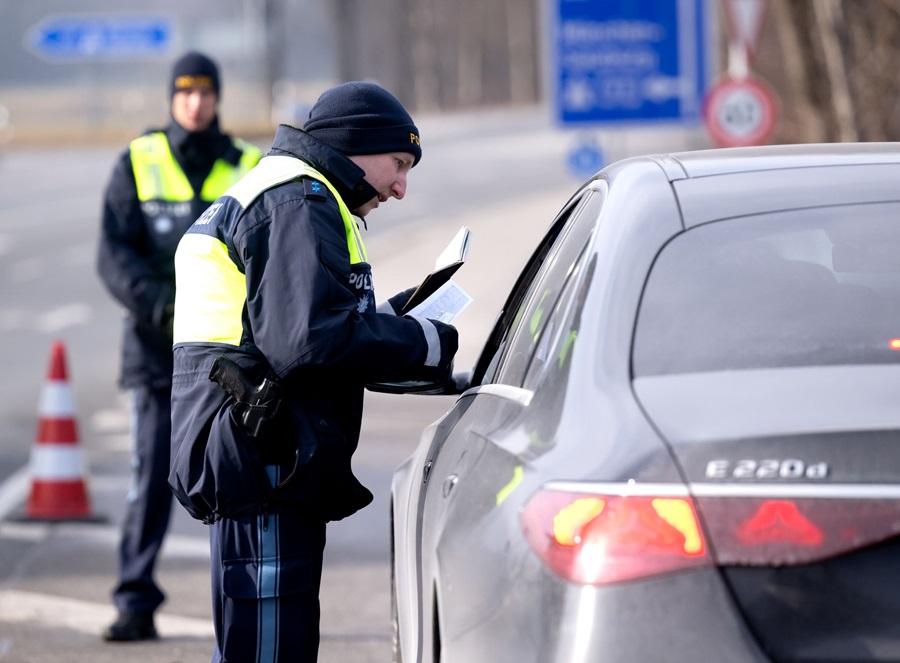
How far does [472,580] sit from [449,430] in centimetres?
96

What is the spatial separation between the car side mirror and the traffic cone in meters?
4.84

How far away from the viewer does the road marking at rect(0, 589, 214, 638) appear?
6.67 metres

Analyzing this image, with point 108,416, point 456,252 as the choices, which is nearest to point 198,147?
point 456,252

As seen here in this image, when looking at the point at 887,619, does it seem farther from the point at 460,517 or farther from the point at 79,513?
the point at 79,513

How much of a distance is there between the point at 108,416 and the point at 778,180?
9.91 metres

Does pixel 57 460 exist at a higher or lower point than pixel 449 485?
lower

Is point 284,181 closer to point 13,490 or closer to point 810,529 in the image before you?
point 810,529

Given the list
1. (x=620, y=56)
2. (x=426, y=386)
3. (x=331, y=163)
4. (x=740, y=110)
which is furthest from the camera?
(x=620, y=56)

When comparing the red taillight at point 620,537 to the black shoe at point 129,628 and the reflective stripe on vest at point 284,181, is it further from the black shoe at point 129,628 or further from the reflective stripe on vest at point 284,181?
the black shoe at point 129,628

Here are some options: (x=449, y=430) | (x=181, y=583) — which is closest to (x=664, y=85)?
(x=181, y=583)

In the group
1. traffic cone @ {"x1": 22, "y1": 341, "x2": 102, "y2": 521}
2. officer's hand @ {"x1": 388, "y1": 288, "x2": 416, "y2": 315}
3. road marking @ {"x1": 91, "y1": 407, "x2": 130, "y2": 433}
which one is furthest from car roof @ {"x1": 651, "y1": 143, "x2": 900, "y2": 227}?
road marking @ {"x1": 91, "y1": 407, "x2": 130, "y2": 433}

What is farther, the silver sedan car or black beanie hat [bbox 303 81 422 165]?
black beanie hat [bbox 303 81 422 165]

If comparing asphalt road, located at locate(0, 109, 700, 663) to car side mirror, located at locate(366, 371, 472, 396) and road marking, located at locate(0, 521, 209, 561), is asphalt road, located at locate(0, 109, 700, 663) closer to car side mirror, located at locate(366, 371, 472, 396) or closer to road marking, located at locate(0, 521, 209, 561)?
road marking, located at locate(0, 521, 209, 561)

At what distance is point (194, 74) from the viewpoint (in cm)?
679
